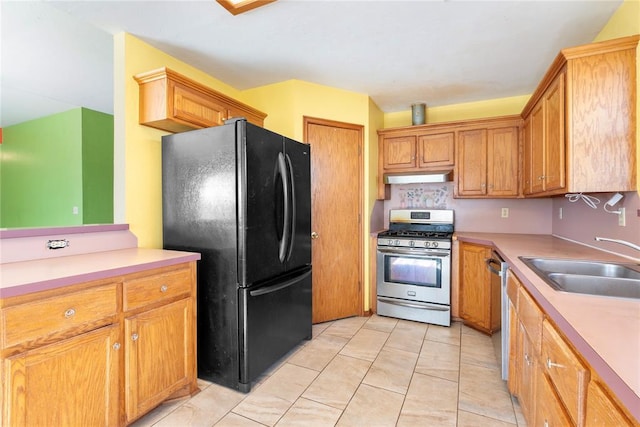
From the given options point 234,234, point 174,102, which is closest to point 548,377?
point 234,234

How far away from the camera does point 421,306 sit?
2.99 m

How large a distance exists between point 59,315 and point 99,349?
0.83ft

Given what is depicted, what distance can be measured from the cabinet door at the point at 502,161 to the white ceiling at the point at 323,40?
493 millimetres

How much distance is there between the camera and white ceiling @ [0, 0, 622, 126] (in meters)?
1.84

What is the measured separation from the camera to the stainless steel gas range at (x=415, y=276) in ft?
9.62

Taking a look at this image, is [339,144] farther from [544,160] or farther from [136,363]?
[136,363]

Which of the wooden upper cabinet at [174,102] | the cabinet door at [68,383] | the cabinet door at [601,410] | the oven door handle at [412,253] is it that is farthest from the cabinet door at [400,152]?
the cabinet door at [68,383]

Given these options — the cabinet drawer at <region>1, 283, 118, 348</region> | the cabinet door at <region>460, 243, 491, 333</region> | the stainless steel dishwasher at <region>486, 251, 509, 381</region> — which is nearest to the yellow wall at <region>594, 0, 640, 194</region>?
the stainless steel dishwasher at <region>486, 251, 509, 381</region>

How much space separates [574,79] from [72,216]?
551cm

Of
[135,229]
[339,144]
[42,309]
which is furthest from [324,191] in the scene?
[42,309]

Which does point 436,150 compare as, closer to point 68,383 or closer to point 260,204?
point 260,204

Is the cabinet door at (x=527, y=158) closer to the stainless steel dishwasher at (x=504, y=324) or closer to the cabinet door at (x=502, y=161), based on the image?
the cabinet door at (x=502, y=161)

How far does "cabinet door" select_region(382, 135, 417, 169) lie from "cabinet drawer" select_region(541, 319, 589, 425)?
8.36ft

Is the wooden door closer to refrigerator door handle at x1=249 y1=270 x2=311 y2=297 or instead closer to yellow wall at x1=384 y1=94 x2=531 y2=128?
refrigerator door handle at x1=249 y1=270 x2=311 y2=297
